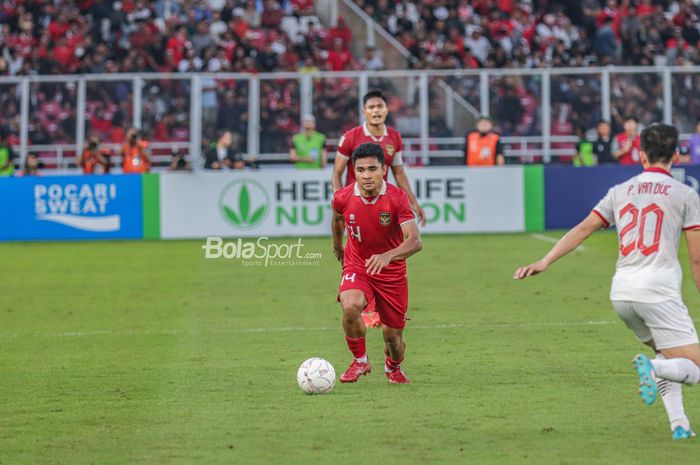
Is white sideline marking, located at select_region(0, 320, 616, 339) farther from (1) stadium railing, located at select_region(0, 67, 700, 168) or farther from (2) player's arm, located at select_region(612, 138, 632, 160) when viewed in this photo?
(1) stadium railing, located at select_region(0, 67, 700, 168)

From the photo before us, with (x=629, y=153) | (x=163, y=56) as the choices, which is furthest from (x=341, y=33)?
(x=629, y=153)

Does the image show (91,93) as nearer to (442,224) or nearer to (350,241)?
(442,224)

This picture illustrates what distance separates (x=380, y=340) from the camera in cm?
1152

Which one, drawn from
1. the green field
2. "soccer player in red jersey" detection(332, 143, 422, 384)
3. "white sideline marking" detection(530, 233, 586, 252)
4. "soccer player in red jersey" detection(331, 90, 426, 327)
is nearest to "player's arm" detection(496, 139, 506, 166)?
"white sideline marking" detection(530, 233, 586, 252)

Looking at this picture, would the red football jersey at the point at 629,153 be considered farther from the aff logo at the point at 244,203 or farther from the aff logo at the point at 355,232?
the aff logo at the point at 355,232

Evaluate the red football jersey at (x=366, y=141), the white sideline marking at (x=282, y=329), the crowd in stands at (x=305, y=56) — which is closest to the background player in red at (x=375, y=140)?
the red football jersey at (x=366, y=141)

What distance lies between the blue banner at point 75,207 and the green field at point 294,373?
4.99 meters

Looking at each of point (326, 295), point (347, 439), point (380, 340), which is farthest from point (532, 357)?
point (326, 295)

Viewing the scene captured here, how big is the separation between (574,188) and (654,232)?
16.4m

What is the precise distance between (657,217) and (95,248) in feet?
52.0

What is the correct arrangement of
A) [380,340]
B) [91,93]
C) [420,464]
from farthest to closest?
[91,93]
[380,340]
[420,464]

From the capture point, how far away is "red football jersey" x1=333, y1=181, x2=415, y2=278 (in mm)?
9031

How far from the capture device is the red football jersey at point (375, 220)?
903cm

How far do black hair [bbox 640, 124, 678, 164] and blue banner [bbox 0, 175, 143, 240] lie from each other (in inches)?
667
